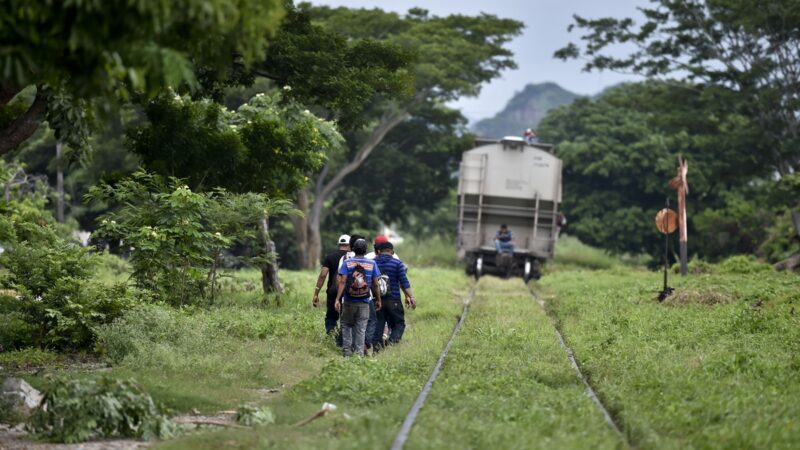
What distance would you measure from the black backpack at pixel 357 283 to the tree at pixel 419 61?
80.3ft

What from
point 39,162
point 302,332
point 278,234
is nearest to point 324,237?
point 278,234

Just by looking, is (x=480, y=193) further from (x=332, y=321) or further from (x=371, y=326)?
(x=371, y=326)

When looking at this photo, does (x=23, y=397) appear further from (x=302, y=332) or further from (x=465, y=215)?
(x=465, y=215)

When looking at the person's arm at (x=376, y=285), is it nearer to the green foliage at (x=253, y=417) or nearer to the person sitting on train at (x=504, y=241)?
the green foliage at (x=253, y=417)

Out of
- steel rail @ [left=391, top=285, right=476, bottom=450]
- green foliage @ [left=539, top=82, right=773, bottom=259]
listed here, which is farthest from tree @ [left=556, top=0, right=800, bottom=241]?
steel rail @ [left=391, top=285, right=476, bottom=450]

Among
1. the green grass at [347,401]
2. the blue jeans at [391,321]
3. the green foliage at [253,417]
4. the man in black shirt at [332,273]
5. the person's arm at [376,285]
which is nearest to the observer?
the green grass at [347,401]

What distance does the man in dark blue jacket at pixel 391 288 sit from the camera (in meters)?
16.4

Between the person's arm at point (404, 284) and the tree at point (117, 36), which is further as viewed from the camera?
the person's arm at point (404, 284)

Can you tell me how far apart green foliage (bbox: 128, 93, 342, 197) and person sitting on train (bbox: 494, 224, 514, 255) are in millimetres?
14213

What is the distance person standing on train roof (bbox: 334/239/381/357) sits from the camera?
1474 centimetres

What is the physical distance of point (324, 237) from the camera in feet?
176

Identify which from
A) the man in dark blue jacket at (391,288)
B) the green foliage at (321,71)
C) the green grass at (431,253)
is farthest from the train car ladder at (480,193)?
the man in dark blue jacket at (391,288)

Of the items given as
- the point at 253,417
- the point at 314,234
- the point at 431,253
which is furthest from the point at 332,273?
the point at 431,253

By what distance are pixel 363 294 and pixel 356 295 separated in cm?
9
